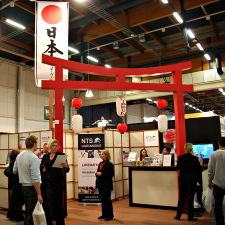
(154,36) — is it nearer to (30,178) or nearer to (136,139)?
(136,139)

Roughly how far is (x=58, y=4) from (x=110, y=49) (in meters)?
5.29

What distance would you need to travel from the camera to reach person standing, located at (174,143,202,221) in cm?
489

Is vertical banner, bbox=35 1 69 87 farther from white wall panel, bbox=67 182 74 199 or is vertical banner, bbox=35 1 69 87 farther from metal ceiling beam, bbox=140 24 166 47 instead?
metal ceiling beam, bbox=140 24 166 47

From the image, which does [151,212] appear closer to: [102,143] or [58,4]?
[102,143]

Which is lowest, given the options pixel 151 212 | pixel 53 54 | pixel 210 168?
pixel 151 212

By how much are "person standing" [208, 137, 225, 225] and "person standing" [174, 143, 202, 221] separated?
3.13 ft

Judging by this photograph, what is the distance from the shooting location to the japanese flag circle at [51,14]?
5660mm

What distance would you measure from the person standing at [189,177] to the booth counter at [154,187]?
0.93m

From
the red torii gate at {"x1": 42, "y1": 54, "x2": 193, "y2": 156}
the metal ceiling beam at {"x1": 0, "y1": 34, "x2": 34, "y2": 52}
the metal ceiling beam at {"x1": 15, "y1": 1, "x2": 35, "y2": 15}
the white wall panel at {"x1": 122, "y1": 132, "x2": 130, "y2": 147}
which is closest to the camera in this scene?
the red torii gate at {"x1": 42, "y1": 54, "x2": 193, "y2": 156}

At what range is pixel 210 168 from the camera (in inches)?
154

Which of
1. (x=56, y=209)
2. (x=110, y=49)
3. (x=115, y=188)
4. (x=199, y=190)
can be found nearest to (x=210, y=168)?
(x=199, y=190)

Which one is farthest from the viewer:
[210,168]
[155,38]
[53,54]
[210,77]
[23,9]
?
[210,77]

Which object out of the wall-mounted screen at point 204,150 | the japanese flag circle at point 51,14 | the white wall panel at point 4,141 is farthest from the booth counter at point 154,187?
the white wall panel at point 4,141

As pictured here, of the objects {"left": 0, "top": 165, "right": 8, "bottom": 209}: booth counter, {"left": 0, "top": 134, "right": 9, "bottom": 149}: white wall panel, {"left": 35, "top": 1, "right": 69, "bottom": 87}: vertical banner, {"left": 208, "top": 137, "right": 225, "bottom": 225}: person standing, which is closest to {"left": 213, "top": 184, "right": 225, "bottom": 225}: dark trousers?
{"left": 208, "top": 137, "right": 225, "bottom": 225}: person standing
